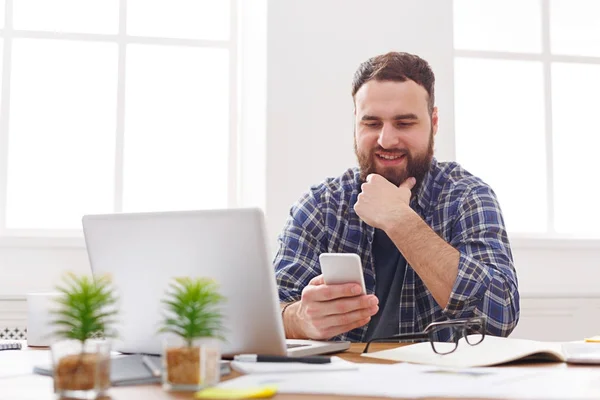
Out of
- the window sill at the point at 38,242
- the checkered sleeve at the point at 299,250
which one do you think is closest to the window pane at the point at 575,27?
the checkered sleeve at the point at 299,250

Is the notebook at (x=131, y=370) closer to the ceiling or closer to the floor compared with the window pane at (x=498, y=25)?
closer to the floor

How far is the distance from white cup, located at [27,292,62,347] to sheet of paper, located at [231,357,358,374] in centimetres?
58

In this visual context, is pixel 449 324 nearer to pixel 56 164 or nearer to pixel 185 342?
pixel 185 342

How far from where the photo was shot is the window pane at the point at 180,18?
3148 mm

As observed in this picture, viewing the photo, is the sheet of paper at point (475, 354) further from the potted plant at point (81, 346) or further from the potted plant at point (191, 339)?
the potted plant at point (81, 346)

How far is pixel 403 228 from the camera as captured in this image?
1770 millimetres

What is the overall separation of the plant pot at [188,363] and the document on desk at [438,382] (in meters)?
0.04

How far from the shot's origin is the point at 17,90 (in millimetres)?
3033

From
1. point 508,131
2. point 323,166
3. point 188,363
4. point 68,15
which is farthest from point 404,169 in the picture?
point 68,15

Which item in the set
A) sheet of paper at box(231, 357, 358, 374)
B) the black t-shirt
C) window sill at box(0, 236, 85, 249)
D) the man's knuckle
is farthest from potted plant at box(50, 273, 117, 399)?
window sill at box(0, 236, 85, 249)

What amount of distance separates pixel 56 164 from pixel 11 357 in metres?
1.90

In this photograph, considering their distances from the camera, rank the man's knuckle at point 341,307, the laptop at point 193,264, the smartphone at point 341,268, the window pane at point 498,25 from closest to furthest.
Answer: the laptop at point 193,264
the smartphone at point 341,268
the man's knuckle at point 341,307
the window pane at point 498,25

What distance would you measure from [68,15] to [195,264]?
233cm

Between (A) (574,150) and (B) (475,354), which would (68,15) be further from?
(B) (475,354)
